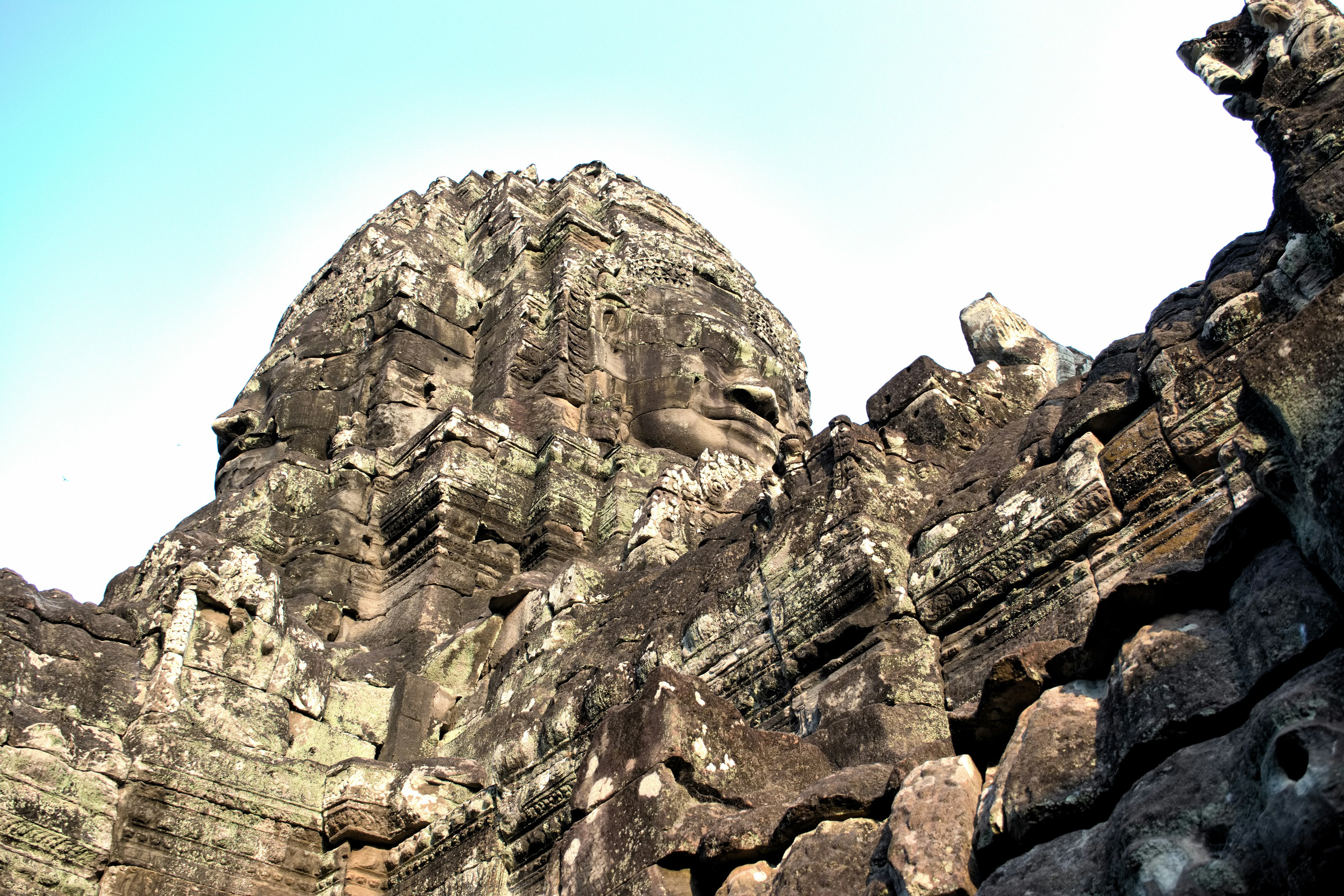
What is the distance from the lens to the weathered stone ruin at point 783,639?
9.23 ft

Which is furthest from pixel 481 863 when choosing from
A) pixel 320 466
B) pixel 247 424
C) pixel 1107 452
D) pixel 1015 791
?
pixel 247 424

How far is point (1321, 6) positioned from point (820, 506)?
3299 millimetres

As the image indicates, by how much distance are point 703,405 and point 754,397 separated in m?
0.62

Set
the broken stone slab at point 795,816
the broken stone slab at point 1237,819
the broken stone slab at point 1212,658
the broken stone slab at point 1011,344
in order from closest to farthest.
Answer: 1. the broken stone slab at point 1237,819
2. the broken stone slab at point 1212,658
3. the broken stone slab at point 795,816
4. the broken stone slab at point 1011,344

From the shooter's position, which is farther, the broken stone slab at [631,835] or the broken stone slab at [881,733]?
the broken stone slab at [881,733]

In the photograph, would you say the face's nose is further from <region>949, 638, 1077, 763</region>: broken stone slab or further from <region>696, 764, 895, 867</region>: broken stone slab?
<region>949, 638, 1077, 763</region>: broken stone slab

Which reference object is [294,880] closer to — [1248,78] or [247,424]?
[1248,78]

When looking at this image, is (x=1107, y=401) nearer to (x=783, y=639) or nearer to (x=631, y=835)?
(x=783, y=639)

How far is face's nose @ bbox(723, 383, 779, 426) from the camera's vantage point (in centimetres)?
1448

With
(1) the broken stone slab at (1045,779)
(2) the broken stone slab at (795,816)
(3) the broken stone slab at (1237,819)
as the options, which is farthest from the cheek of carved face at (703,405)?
(3) the broken stone slab at (1237,819)

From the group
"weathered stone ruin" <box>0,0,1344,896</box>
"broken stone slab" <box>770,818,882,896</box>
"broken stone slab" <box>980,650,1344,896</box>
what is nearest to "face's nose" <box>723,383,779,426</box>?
"weathered stone ruin" <box>0,0,1344,896</box>

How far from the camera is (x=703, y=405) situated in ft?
47.0

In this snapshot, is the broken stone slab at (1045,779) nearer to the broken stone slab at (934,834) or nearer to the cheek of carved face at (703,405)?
the broken stone slab at (934,834)

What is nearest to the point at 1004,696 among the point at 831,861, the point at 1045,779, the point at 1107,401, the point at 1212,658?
the point at 1045,779
